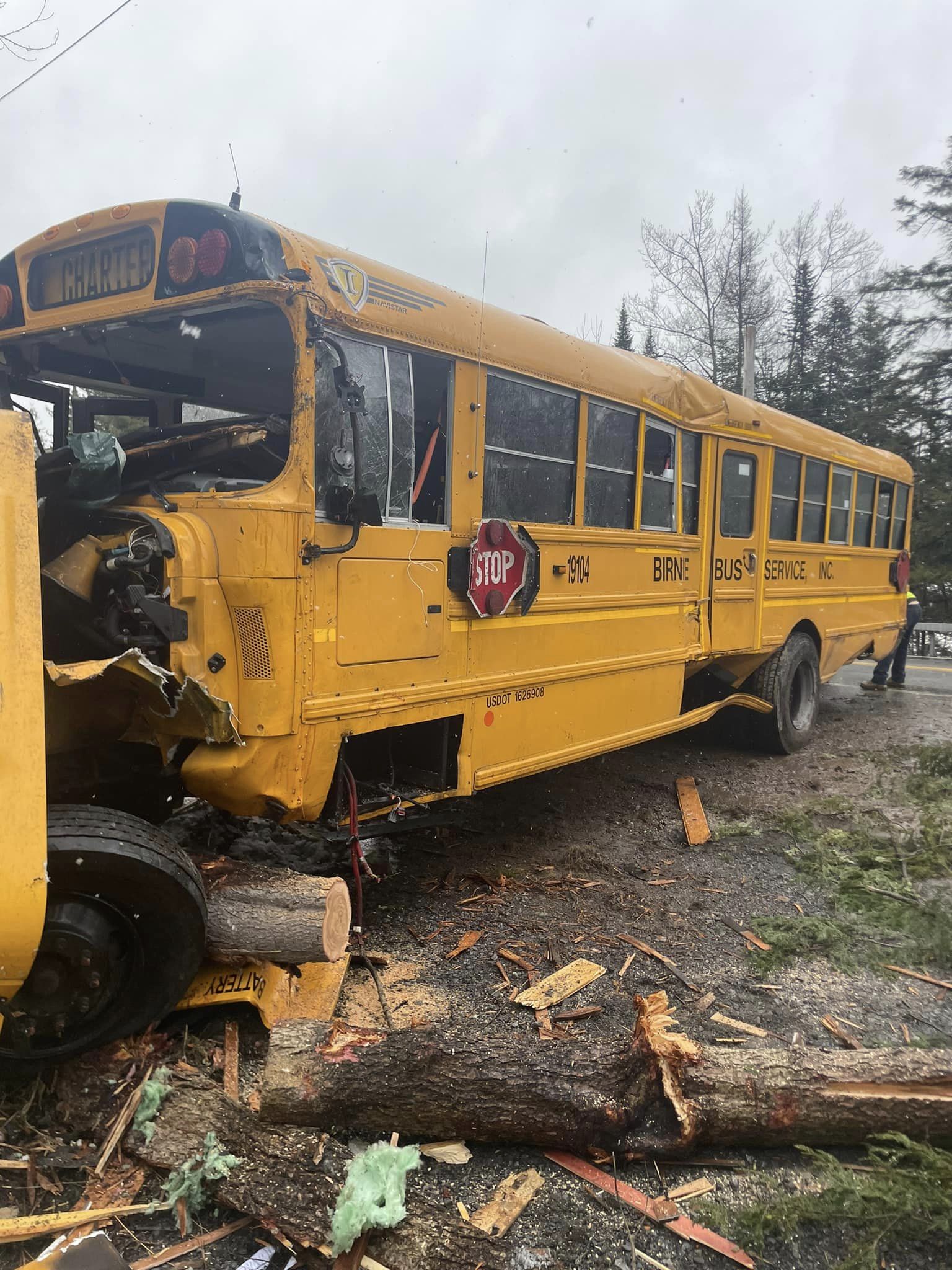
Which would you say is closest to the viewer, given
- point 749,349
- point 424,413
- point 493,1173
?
point 493,1173

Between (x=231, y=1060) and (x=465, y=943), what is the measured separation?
3.97 ft

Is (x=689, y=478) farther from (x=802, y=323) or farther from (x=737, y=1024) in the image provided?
(x=802, y=323)

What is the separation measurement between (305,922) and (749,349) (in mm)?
17585

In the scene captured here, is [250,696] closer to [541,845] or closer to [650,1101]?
[650,1101]

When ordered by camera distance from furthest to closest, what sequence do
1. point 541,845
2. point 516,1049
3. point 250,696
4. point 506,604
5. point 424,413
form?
point 541,845, point 506,604, point 424,413, point 250,696, point 516,1049

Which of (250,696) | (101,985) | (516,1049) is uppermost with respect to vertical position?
(250,696)

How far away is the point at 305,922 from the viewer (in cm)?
286

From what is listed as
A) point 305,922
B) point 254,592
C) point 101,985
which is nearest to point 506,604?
point 254,592

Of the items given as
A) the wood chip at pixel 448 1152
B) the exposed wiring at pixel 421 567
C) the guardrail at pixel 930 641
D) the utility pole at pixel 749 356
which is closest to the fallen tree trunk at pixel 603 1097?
the wood chip at pixel 448 1152

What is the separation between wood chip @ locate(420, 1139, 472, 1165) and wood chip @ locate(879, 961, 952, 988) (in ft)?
6.95

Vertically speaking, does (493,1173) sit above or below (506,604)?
below

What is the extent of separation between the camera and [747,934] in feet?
13.1

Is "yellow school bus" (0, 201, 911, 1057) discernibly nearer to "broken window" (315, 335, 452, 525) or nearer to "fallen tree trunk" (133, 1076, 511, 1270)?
"broken window" (315, 335, 452, 525)

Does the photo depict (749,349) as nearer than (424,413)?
No
